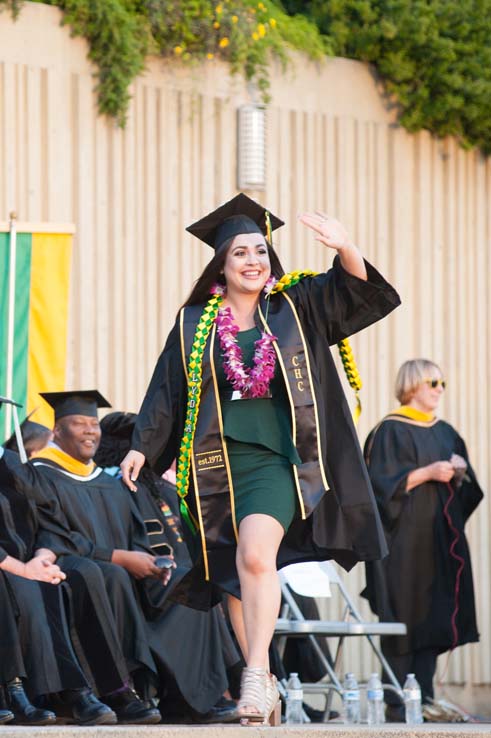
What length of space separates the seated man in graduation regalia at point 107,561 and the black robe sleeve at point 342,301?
2.29 metres

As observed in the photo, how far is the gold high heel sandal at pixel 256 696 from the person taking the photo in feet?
19.0

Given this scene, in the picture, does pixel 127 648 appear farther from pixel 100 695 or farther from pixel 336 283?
pixel 336 283

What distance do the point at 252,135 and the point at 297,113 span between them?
61cm

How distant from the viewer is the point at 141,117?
453 inches

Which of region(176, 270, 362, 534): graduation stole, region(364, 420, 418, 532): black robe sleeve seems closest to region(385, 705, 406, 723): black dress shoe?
region(364, 420, 418, 532): black robe sleeve

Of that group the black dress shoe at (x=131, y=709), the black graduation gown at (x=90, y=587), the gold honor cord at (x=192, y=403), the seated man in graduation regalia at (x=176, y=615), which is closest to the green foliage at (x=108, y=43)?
the seated man in graduation regalia at (x=176, y=615)

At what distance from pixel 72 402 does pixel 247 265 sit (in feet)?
10.4

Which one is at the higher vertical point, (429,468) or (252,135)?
(252,135)

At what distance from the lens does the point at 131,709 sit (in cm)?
814

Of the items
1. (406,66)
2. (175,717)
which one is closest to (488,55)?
(406,66)

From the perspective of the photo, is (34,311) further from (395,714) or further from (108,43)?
(395,714)

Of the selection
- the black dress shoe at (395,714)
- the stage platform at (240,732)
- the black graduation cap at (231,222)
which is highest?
the black graduation cap at (231,222)

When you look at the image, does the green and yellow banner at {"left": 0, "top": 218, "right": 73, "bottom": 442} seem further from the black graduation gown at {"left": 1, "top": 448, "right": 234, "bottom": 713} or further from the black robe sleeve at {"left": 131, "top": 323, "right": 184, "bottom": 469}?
the black robe sleeve at {"left": 131, "top": 323, "right": 184, "bottom": 469}

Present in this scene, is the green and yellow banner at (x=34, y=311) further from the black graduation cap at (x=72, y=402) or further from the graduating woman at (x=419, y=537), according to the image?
the graduating woman at (x=419, y=537)
